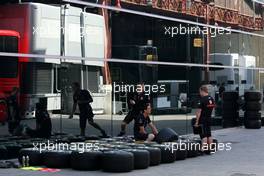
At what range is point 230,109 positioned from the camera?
76.5 feet

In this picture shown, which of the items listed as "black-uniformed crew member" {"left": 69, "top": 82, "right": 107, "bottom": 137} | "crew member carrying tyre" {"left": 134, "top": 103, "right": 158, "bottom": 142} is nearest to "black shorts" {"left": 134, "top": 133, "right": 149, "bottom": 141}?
"crew member carrying tyre" {"left": 134, "top": 103, "right": 158, "bottom": 142}

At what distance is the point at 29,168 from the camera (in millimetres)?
11977

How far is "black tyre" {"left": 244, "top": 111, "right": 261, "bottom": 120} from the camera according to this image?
22859mm

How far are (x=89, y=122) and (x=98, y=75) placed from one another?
1.49 meters

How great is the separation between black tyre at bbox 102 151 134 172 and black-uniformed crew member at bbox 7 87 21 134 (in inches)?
125

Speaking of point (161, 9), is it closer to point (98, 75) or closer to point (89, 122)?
point (98, 75)

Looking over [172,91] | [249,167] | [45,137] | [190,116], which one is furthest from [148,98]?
[249,167]

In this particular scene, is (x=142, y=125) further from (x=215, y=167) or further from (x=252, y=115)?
(x=252, y=115)

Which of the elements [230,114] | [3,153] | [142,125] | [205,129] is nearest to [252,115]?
[230,114]

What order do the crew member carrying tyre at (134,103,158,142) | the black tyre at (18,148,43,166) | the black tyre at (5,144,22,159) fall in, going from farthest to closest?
the crew member carrying tyre at (134,103,158,142), the black tyre at (5,144,22,159), the black tyre at (18,148,43,166)

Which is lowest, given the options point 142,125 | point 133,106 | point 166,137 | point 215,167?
point 215,167

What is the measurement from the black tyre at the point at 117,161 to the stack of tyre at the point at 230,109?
39.3 feet

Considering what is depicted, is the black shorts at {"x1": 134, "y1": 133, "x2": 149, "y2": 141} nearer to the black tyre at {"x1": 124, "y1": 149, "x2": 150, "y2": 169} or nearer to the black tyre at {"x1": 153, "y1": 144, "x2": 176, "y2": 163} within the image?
the black tyre at {"x1": 153, "y1": 144, "x2": 176, "y2": 163}

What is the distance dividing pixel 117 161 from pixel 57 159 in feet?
4.64
